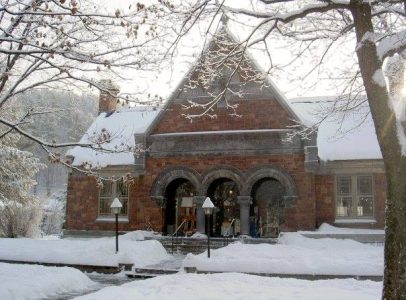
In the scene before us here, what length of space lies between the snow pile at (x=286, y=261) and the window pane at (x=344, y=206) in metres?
3.74

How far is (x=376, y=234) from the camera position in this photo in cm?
1920

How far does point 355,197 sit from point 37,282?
47.8 ft

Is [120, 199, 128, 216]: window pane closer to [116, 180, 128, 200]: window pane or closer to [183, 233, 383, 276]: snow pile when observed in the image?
[116, 180, 128, 200]: window pane

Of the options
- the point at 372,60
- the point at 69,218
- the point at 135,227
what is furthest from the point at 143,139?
the point at 372,60

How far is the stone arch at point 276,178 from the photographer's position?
20.3 m

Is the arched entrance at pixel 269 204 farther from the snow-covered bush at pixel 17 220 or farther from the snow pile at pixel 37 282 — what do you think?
the snow pile at pixel 37 282

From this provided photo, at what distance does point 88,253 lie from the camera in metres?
16.9

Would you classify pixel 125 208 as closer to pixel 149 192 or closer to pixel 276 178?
pixel 149 192

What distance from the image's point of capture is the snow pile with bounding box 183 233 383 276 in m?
13.3

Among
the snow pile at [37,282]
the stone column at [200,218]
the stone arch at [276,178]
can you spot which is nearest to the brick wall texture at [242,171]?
the stone arch at [276,178]

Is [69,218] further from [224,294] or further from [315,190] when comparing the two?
[224,294]

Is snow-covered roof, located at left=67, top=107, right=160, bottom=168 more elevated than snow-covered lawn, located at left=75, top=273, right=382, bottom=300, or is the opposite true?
snow-covered roof, located at left=67, top=107, right=160, bottom=168

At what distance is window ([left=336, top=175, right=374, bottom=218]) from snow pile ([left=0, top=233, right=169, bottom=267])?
326 inches

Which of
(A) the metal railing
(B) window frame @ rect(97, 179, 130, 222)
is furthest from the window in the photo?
(B) window frame @ rect(97, 179, 130, 222)
